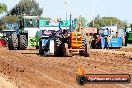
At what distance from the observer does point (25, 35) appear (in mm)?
37188

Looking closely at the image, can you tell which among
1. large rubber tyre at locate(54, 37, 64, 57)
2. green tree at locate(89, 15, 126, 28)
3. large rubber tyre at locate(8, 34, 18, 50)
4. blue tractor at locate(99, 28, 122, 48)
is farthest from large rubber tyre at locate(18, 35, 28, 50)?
green tree at locate(89, 15, 126, 28)

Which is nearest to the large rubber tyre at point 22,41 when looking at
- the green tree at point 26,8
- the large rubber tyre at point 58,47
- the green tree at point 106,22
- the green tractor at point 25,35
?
the green tractor at point 25,35

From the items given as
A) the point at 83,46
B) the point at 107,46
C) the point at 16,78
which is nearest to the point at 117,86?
the point at 16,78

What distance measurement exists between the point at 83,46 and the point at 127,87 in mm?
13876

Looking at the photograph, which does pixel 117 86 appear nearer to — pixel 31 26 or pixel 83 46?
pixel 83 46

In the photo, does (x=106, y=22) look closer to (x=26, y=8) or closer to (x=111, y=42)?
(x=26, y=8)

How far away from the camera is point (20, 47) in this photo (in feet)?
119

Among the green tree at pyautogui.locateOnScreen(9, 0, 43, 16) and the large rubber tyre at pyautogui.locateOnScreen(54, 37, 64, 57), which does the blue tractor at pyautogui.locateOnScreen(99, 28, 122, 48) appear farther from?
the green tree at pyautogui.locateOnScreen(9, 0, 43, 16)

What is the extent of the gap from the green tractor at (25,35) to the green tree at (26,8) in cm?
9596

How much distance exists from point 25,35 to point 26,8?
102 meters

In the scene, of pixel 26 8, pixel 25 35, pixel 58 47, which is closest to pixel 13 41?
pixel 25 35

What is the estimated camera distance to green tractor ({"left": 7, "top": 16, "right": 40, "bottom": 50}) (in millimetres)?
36094

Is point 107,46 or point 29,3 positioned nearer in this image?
point 107,46

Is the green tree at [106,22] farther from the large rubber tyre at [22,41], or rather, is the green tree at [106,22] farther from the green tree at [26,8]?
the large rubber tyre at [22,41]
